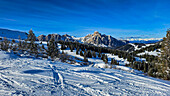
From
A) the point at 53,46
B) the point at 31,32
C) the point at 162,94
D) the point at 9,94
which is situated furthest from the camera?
the point at 31,32

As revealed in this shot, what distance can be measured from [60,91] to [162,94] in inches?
205

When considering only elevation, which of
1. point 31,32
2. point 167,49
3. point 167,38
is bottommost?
point 167,49

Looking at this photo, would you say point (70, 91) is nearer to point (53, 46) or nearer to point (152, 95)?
point (152, 95)

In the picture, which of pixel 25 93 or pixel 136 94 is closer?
pixel 25 93

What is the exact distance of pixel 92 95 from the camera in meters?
4.55

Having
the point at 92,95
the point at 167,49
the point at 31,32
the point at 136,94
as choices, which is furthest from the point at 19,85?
the point at 31,32

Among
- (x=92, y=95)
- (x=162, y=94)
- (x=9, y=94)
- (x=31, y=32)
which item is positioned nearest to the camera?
(x=9, y=94)

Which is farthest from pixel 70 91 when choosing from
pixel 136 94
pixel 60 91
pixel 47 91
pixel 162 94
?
pixel 162 94

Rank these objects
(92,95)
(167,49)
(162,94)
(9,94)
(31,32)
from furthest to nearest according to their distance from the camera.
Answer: (31,32), (167,49), (162,94), (92,95), (9,94)

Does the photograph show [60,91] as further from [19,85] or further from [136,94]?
[136,94]

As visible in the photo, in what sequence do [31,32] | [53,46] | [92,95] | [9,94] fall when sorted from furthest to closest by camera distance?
[31,32]
[53,46]
[92,95]
[9,94]

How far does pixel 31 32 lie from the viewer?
37.2 meters

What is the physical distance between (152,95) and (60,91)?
452cm

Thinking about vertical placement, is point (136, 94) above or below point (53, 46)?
below
